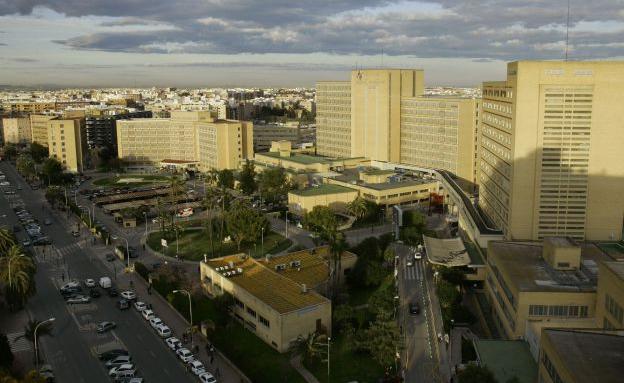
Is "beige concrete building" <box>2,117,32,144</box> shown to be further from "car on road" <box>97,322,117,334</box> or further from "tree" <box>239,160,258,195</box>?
"car on road" <box>97,322,117,334</box>

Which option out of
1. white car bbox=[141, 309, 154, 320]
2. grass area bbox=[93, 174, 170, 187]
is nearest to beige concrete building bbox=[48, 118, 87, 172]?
grass area bbox=[93, 174, 170, 187]

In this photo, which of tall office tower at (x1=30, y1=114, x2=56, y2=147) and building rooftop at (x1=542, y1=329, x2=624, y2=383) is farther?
tall office tower at (x1=30, y1=114, x2=56, y2=147)

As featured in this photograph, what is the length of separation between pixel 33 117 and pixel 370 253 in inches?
5559

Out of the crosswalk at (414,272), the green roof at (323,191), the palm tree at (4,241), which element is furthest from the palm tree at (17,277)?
the green roof at (323,191)

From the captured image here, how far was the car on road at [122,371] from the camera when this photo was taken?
132 feet

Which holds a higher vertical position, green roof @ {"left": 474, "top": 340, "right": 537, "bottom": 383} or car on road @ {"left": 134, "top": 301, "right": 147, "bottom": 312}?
green roof @ {"left": 474, "top": 340, "right": 537, "bottom": 383}

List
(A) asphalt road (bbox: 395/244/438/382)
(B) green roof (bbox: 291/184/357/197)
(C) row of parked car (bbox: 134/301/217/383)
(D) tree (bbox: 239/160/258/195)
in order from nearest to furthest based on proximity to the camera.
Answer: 1. (C) row of parked car (bbox: 134/301/217/383)
2. (A) asphalt road (bbox: 395/244/438/382)
3. (B) green roof (bbox: 291/184/357/197)
4. (D) tree (bbox: 239/160/258/195)

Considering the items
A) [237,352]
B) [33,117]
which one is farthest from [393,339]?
[33,117]

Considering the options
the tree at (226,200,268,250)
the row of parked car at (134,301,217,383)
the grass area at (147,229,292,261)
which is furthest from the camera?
the grass area at (147,229,292,261)

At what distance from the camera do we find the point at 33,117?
17012 cm

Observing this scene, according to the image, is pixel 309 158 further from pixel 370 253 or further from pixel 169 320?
pixel 169 320

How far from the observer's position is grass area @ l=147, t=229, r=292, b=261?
70188 millimetres

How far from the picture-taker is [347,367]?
1641 inches

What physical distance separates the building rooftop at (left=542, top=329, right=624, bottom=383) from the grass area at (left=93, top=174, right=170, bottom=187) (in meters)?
99.9
